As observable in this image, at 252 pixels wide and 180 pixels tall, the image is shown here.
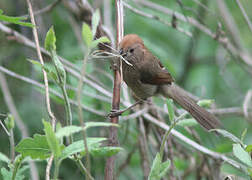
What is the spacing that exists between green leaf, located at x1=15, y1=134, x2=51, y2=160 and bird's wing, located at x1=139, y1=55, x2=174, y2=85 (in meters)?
1.93

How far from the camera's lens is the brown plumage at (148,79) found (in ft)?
8.79

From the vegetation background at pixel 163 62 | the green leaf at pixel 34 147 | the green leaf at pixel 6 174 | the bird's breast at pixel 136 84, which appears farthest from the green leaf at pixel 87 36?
the bird's breast at pixel 136 84

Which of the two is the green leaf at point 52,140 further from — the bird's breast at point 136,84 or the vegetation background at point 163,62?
the bird's breast at point 136,84

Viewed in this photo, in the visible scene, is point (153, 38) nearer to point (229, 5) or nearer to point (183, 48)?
point (183, 48)

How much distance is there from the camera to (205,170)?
2924mm

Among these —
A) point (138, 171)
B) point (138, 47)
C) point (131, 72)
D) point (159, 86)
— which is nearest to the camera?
point (138, 47)

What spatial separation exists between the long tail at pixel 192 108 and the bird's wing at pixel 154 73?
72 millimetres

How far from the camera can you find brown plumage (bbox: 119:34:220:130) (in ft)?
8.79

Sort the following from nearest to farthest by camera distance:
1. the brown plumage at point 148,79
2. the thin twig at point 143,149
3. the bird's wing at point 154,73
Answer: the thin twig at point 143,149 < the brown plumage at point 148,79 < the bird's wing at point 154,73

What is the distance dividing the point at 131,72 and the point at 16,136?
1140 mm

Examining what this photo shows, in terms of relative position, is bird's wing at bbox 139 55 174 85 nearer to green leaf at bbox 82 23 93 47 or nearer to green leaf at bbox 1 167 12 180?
green leaf at bbox 1 167 12 180

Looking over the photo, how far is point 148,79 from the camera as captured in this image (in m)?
3.25

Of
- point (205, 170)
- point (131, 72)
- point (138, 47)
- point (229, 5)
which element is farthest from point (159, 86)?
point (229, 5)

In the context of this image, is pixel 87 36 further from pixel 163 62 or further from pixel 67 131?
pixel 163 62
